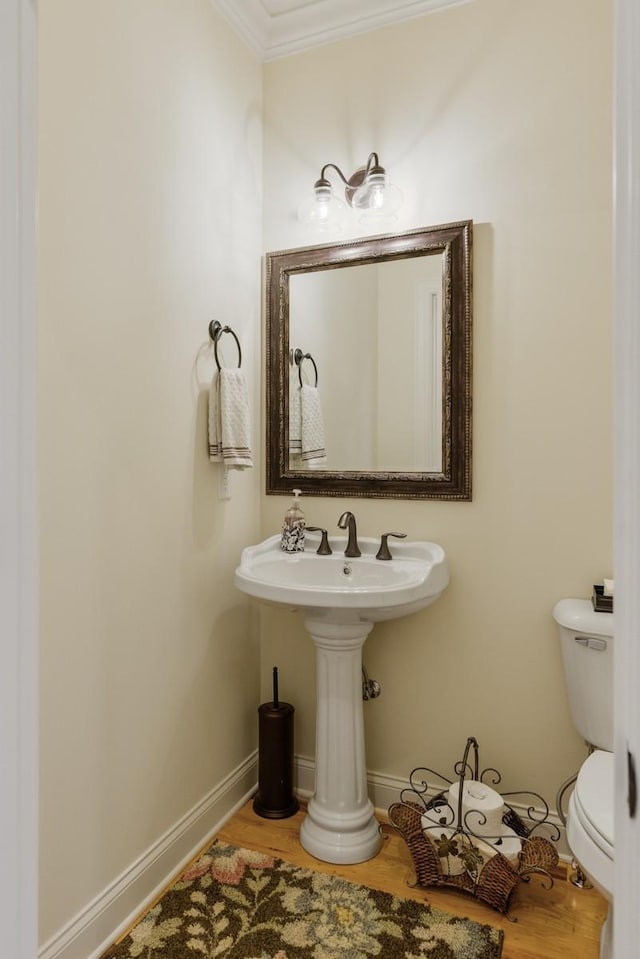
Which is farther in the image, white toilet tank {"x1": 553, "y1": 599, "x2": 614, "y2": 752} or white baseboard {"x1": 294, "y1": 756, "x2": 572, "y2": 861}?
white baseboard {"x1": 294, "y1": 756, "x2": 572, "y2": 861}

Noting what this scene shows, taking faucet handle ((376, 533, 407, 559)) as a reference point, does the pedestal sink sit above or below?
below

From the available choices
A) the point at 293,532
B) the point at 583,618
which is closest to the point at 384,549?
the point at 293,532

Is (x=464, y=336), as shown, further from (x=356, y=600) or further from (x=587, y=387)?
(x=356, y=600)

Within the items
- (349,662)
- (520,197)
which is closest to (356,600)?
(349,662)

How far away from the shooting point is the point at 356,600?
1.66m

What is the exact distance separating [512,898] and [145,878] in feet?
3.44

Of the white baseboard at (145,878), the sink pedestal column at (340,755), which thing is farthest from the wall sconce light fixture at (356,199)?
the white baseboard at (145,878)

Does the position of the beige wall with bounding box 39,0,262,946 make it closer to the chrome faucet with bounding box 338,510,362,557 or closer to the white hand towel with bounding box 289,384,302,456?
the white hand towel with bounding box 289,384,302,456

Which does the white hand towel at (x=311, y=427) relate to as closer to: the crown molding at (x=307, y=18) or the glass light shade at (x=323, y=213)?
the glass light shade at (x=323, y=213)

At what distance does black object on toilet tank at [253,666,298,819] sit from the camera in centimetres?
213

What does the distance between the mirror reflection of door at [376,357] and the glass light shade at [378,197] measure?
0.17m

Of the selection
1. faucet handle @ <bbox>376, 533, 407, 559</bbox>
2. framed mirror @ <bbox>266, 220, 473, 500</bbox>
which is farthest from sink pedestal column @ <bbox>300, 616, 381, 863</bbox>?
framed mirror @ <bbox>266, 220, 473, 500</bbox>

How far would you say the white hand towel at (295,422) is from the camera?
230 cm

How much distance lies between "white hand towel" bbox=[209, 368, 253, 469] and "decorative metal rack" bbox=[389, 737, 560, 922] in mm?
1177
